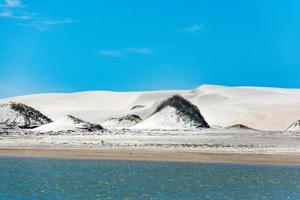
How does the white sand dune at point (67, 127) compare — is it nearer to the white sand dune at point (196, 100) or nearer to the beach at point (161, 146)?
the beach at point (161, 146)

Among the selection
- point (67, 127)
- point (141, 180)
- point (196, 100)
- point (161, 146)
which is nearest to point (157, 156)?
point (161, 146)

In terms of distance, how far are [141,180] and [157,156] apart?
393 inches

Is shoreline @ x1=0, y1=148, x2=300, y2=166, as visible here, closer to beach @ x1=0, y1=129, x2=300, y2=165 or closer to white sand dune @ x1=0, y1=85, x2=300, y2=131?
beach @ x1=0, y1=129, x2=300, y2=165

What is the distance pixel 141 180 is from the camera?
25438mm


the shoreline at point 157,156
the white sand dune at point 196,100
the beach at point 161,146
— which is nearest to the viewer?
the shoreline at point 157,156

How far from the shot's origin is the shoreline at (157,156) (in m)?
32.9

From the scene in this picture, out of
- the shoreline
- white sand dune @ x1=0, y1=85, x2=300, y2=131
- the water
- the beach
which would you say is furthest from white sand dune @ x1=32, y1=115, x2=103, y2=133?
white sand dune @ x1=0, y1=85, x2=300, y2=131

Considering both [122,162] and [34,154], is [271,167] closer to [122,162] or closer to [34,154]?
[122,162]

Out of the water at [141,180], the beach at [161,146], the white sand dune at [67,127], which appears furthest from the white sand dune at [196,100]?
the water at [141,180]

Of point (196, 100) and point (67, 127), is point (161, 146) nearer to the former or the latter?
point (67, 127)

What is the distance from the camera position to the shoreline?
108ft

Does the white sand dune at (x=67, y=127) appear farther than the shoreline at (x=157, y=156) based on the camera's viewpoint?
Yes

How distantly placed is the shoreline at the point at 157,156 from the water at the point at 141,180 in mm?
1823

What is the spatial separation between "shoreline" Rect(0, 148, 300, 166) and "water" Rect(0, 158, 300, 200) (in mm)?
1823
